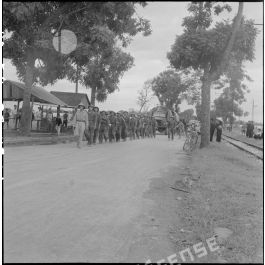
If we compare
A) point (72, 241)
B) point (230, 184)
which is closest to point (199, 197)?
point (230, 184)

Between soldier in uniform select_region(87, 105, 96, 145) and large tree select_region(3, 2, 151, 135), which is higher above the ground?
large tree select_region(3, 2, 151, 135)

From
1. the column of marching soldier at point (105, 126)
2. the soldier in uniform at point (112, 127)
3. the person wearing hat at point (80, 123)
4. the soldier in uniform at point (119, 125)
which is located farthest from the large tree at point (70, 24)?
the soldier in uniform at point (119, 125)

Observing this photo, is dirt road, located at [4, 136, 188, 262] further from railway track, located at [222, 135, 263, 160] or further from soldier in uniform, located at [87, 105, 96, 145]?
railway track, located at [222, 135, 263, 160]

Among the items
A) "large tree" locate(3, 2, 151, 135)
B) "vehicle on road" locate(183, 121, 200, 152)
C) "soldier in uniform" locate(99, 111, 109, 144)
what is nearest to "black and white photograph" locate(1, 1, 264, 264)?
"large tree" locate(3, 2, 151, 135)

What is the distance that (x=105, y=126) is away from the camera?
2131cm

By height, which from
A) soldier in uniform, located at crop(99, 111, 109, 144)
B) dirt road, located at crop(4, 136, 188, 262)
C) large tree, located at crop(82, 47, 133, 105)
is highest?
large tree, located at crop(82, 47, 133, 105)

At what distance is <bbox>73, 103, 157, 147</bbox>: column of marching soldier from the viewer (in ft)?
54.7

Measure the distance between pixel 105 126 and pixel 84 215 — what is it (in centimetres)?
1601

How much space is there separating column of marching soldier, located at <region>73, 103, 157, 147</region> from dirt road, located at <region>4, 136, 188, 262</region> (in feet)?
20.4

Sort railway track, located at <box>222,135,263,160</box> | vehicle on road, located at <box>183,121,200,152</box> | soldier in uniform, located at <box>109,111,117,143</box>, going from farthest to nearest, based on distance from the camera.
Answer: soldier in uniform, located at <box>109,111,117,143</box>
railway track, located at <box>222,135,263,160</box>
vehicle on road, located at <box>183,121,200,152</box>

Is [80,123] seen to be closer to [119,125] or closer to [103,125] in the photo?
[103,125]

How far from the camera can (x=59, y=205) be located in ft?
19.0

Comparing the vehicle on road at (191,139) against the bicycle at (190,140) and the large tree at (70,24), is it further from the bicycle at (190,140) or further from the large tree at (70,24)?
the large tree at (70,24)

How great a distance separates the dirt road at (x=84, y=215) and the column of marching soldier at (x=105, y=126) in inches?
245
